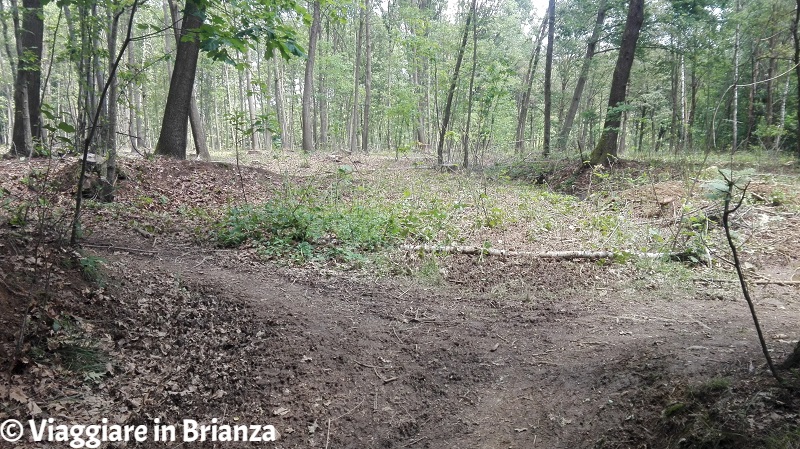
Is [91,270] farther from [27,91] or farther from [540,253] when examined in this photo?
[27,91]

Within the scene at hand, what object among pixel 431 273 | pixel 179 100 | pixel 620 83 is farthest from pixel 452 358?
pixel 620 83

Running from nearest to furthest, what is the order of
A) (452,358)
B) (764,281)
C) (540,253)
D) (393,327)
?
1. (452,358)
2. (393,327)
3. (764,281)
4. (540,253)

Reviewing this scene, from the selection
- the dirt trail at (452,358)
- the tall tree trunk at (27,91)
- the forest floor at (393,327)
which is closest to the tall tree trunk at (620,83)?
the forest floor at (393,327)

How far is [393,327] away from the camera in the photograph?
4.25m

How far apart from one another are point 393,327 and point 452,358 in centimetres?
76

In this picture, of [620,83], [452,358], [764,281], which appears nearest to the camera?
[452,358]

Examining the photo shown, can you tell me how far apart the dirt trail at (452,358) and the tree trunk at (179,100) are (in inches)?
251

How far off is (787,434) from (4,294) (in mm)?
4799

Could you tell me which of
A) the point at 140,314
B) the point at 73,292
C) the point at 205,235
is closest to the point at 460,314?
the point at 140,314

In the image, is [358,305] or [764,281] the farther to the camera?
[764,281]

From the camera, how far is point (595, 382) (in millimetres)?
3098

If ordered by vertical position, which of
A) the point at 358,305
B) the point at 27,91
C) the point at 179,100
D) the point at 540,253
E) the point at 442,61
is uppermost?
the point at 442,61

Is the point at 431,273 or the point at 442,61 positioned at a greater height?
the point at 442,61

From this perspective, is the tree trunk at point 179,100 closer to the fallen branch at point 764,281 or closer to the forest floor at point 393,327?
the forest floor at point 393,327
